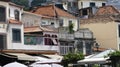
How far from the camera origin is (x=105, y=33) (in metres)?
69.7

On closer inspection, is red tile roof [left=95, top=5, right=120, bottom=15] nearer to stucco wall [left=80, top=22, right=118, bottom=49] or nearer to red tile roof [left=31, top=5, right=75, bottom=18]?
stucco wall [left=80, top=22, right=118, bottom=49]

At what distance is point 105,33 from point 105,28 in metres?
0.76

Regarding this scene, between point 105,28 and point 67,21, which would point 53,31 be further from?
point 105,28

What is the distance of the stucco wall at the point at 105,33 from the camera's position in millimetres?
68250

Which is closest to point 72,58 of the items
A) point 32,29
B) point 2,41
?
point 2,41

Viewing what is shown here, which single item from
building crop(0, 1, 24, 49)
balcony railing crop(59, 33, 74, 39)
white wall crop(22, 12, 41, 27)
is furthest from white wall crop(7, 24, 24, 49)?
white wall crop(22, 12, 41, 27)

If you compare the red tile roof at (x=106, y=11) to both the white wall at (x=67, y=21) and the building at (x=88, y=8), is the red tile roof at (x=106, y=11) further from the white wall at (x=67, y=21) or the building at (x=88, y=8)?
the white wall at (x=67, y=21)

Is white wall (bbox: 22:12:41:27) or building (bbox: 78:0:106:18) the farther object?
building (bbox: 78:0:106:18)

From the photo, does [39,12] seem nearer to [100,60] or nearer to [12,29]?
[12,29]

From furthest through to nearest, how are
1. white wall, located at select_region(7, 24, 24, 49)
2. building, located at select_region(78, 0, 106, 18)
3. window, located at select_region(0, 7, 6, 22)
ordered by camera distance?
1. building, located at select_region(78, 0, 106, 18)
2. white wall, located at select_region(7, 24, 24, 49)
3. window, located at select_region(0, 7, 6, 22)

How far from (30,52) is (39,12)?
71.4 ft

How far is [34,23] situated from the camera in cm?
6475

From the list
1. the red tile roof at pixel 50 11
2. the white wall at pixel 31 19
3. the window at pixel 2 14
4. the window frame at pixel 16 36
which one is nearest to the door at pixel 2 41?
the window frame at pixel 16 36

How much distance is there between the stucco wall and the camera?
68250mm
